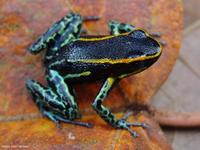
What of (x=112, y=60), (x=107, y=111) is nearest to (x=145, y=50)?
(x=112, y=60)

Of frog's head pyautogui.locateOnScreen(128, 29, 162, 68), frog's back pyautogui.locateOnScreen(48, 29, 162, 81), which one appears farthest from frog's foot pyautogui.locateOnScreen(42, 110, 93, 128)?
frog's head pyautogui.locateOnScreen(128, 29, 162, 68)

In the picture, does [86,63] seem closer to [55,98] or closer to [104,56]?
[104,56]

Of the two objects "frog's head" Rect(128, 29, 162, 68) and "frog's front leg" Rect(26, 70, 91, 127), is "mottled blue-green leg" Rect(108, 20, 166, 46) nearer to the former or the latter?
"frog's head" Rect(128, 29, 162, 68)

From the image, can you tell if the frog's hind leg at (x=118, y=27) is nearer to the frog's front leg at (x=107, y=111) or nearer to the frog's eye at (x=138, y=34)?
the frog's eye at (x=138, y=34)

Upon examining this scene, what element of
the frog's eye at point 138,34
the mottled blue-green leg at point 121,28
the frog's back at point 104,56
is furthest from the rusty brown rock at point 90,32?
the frog's eye at point 138,34

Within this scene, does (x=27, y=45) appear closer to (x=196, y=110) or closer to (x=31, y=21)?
(x=31, y=21)

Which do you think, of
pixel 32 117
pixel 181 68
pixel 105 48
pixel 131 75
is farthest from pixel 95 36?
pixel 181 68
